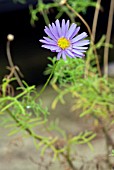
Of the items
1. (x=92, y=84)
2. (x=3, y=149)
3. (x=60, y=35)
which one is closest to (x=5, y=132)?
(x=3, y=149)

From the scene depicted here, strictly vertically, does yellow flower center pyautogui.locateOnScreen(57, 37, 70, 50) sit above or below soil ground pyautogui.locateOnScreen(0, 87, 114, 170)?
above

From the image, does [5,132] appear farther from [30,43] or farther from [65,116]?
[30,43]

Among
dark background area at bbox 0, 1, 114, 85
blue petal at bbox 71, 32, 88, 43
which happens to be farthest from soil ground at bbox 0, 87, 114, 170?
blue petal at bbox 71, 32, 88, 43

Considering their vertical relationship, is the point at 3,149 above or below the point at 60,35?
below

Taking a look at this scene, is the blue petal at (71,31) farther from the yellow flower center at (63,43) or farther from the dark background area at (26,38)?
the dark background area at (26,38)

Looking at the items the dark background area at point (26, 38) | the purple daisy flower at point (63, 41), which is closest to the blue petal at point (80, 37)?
the purple daisy flower at point (63, 41)

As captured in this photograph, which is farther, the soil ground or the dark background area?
the dark background area

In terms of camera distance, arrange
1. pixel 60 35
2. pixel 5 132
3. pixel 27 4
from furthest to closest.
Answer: pixel 27 4 < pixel 5 132 < pixel 60 35

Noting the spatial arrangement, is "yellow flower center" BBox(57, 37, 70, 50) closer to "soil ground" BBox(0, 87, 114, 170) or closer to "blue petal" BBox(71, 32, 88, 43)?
"blue petal" BBox(71, 32, 88, 43)
